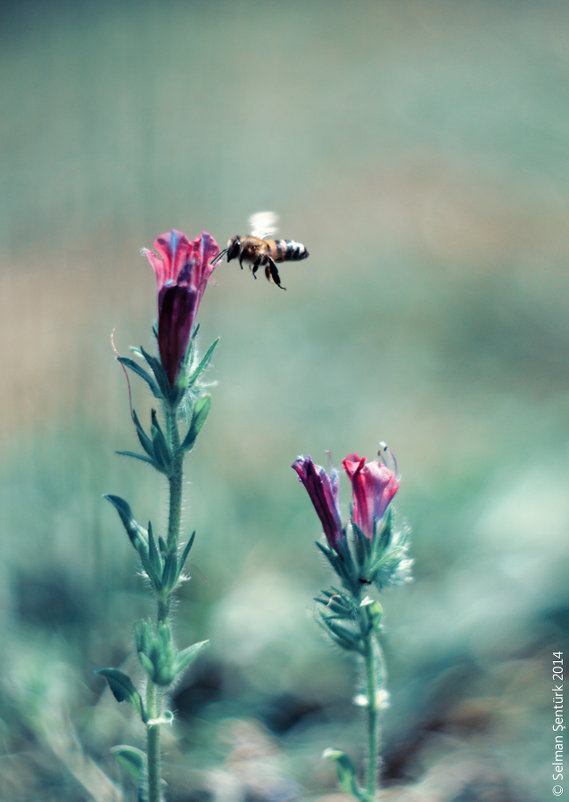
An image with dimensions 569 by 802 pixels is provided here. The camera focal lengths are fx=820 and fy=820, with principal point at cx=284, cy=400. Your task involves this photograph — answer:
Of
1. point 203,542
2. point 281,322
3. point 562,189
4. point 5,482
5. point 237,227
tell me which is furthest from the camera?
point 562,189

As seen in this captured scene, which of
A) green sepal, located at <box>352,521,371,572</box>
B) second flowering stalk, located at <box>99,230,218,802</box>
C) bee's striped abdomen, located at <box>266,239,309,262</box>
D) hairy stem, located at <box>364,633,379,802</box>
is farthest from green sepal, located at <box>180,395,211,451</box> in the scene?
bee's striped abdomen, located at <box>266,239,309,262</box>

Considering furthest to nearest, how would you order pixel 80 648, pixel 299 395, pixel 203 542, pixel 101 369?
1. pixel 299 395
2. pixel 101 369
3. pixel 203 542
4. pixel 80 648

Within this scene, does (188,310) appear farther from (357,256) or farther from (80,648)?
(357,256)

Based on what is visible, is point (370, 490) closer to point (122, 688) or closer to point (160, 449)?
point (160, 449)

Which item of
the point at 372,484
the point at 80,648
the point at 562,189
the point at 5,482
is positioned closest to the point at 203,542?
the point at 80,648

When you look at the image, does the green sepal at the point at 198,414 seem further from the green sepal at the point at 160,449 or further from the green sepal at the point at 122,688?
the green sepal at the point at 122,688

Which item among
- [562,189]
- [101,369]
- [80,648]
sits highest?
[562,189]
